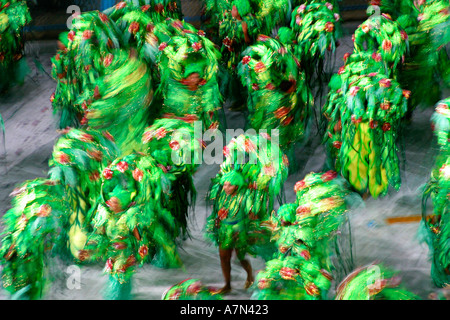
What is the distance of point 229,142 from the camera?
3.61 meters

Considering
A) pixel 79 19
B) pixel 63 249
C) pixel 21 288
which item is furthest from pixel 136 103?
pixel 21 288

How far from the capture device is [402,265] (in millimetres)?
3623

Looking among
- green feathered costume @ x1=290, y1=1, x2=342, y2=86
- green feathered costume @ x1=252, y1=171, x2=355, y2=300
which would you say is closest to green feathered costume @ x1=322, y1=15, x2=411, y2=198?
green feathered costume @ x1=252, y1=171, x2=355, y2=300

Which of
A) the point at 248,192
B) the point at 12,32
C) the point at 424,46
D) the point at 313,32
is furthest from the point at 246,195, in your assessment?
the point at 12,32

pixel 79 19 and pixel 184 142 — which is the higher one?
pixel 79 19

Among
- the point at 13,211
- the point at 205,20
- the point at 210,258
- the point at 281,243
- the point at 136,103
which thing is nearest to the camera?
the point at 281,243

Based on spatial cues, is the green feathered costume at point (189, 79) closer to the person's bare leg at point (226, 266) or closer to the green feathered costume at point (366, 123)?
the green feathered costume at point (366, 123)

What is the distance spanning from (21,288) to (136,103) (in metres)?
1.15

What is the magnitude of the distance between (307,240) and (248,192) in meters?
0.35

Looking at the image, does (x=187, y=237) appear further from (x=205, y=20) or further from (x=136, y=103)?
(x=205, y=20)

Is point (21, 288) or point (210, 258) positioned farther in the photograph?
point (210, 258)

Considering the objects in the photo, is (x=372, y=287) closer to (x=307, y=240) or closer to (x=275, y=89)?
(x=307, y=240)

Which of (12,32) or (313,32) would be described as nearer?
(313,32)

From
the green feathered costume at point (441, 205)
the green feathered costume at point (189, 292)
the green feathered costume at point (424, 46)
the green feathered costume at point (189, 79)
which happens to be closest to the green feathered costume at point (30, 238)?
the green feathered costume at point (189, 292)
